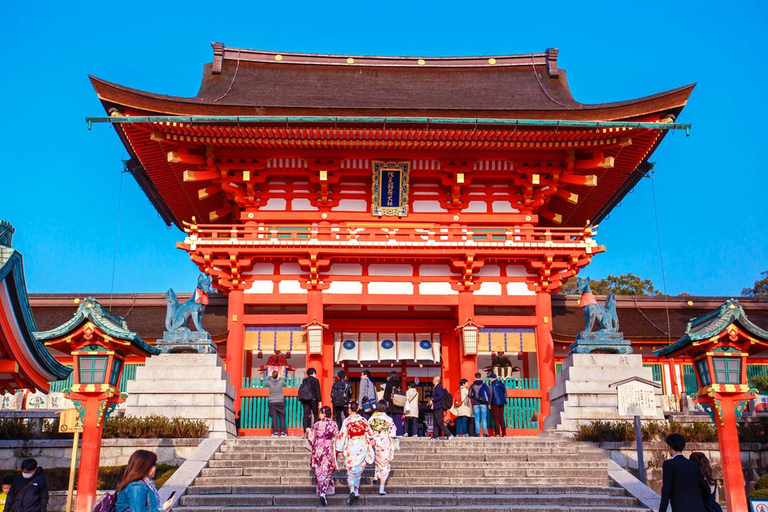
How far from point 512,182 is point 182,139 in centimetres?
959

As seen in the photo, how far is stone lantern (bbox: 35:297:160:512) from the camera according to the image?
11.8m

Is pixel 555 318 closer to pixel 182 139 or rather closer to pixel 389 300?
pixel 389 300

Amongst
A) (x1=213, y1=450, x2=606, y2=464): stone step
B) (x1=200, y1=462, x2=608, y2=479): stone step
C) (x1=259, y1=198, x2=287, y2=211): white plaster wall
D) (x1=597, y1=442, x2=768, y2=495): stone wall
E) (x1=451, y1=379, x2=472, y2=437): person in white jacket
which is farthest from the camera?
(x1=259, y1=198, x2=287, y2=211): white plaster wall

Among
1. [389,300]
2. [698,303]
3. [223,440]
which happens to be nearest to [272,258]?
[389,300]

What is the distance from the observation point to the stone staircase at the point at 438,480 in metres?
11.8

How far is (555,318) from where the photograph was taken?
77.2 ft

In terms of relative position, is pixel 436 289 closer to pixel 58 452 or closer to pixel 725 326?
pixel 725 326

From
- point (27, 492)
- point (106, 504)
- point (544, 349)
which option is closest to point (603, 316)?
point (544, 349)

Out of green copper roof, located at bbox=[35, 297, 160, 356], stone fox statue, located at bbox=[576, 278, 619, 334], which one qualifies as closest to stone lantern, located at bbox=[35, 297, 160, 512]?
green copper roof, located at bbox=[35, 297, 160, 356]

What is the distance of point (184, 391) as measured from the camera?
53.4ft

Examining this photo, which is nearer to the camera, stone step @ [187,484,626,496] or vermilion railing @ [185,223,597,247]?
stone step @ [187,484,626,496]

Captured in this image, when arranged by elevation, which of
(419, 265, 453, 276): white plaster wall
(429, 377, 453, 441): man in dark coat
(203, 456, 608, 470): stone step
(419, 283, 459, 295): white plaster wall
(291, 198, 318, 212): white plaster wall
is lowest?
(203, 456, 608, 470): stone step

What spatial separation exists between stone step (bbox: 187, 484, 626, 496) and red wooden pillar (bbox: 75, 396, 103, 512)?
163 centimetres

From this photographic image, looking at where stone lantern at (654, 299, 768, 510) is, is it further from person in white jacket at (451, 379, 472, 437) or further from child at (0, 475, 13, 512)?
child at (0, 475, 13, 512)
